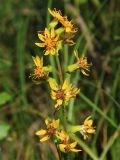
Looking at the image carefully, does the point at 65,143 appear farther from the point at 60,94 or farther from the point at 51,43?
the point at 51,43

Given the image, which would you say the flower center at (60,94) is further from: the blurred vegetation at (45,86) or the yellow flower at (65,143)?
the blurred vegetation at (45,86)

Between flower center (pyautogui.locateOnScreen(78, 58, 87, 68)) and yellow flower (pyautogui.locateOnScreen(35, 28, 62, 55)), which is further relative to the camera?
flower center (pyautogui.locateOnScreen(78, 58, 87, 68))

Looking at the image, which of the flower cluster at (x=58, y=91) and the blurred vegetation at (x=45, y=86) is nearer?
the flower cluster at (x=58, y=91)

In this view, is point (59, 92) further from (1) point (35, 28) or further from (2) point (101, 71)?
(1) point (35, 28)

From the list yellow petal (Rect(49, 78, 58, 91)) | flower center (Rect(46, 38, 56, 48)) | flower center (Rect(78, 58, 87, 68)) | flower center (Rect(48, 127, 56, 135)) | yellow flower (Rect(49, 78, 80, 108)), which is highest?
flower center (Rect(46, 38, 56, 48))

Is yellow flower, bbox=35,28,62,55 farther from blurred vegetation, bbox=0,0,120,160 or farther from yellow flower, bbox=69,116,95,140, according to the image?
blurred vegetation, bbox=0,0,120,160

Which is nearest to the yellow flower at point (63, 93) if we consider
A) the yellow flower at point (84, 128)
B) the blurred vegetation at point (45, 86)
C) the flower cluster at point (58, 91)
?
the flower cluster at point (58, 91)

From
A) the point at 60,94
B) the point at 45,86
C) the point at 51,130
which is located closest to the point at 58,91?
the point at 60,94

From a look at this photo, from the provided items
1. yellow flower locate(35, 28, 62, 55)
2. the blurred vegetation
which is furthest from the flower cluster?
the blurred vegetation

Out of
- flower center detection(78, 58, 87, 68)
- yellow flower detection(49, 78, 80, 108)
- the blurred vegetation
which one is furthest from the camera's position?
the blurred vegetation
